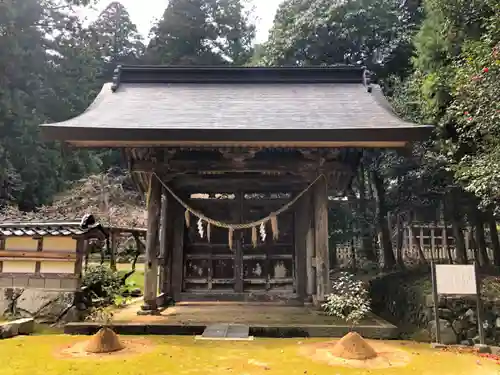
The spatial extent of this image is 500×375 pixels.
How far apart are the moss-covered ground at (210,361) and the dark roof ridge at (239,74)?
647cm

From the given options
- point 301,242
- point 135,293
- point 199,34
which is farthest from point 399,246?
point 199,34

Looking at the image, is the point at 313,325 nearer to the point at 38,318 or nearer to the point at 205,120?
the point at 205,120

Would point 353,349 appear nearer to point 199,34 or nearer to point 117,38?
point 199,34

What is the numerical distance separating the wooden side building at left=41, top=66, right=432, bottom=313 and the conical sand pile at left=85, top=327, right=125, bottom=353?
186 centimetres

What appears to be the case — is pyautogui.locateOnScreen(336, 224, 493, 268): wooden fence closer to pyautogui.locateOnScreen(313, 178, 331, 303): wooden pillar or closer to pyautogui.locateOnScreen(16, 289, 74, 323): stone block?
pyautogui.locateOnScreen(313, 178, 331, 303): wooden pillar

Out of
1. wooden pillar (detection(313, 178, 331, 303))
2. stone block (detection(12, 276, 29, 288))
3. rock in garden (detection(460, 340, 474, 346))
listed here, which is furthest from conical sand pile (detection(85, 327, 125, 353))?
rock in garden (detection(460, 340, 474, 346))

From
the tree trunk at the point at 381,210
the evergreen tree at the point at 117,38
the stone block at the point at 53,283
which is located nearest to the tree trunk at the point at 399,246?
the tree trunk at the point at 381,210

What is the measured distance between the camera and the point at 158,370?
4.56m

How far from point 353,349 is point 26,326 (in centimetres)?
523

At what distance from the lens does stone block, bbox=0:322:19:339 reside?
6.07 metres

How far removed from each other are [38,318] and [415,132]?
7.25 metres

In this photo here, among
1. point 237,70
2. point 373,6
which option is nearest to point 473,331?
point 237,70

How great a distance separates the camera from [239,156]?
7328 millimetres

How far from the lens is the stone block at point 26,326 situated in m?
6.41
